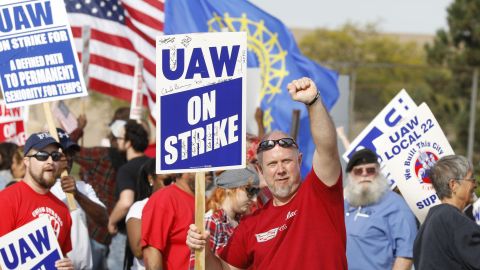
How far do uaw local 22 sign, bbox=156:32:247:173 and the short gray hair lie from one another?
177cm

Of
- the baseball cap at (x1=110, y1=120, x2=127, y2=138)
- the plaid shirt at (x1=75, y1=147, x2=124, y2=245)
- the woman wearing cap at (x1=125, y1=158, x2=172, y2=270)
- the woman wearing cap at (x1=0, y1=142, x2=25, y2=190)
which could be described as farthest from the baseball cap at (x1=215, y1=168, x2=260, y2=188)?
the plaid shirt at (x1=75, y1=147, x2=124, y2=245)

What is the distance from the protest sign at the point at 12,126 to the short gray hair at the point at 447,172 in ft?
17.4

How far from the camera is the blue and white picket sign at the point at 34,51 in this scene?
762 centimetres

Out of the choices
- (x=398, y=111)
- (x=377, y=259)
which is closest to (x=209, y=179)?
(x=377, y=259)

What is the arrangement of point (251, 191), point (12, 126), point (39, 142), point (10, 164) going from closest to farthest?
point (39, 142), point (251, 191), point (10, 164), point (12, 126)

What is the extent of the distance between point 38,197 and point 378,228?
8.20 feet

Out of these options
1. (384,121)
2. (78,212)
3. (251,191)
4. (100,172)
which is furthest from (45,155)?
(384,121)

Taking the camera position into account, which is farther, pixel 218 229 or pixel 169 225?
pixel 169 225

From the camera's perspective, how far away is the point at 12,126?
1079cm

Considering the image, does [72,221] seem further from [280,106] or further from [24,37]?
[280,106]

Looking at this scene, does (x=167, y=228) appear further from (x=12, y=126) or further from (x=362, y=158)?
(x=12, y=126)

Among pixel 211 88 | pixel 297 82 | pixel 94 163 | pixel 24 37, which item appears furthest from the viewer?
pixel 94 163

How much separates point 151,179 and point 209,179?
809 millimetres

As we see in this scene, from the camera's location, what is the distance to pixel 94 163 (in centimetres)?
1007
